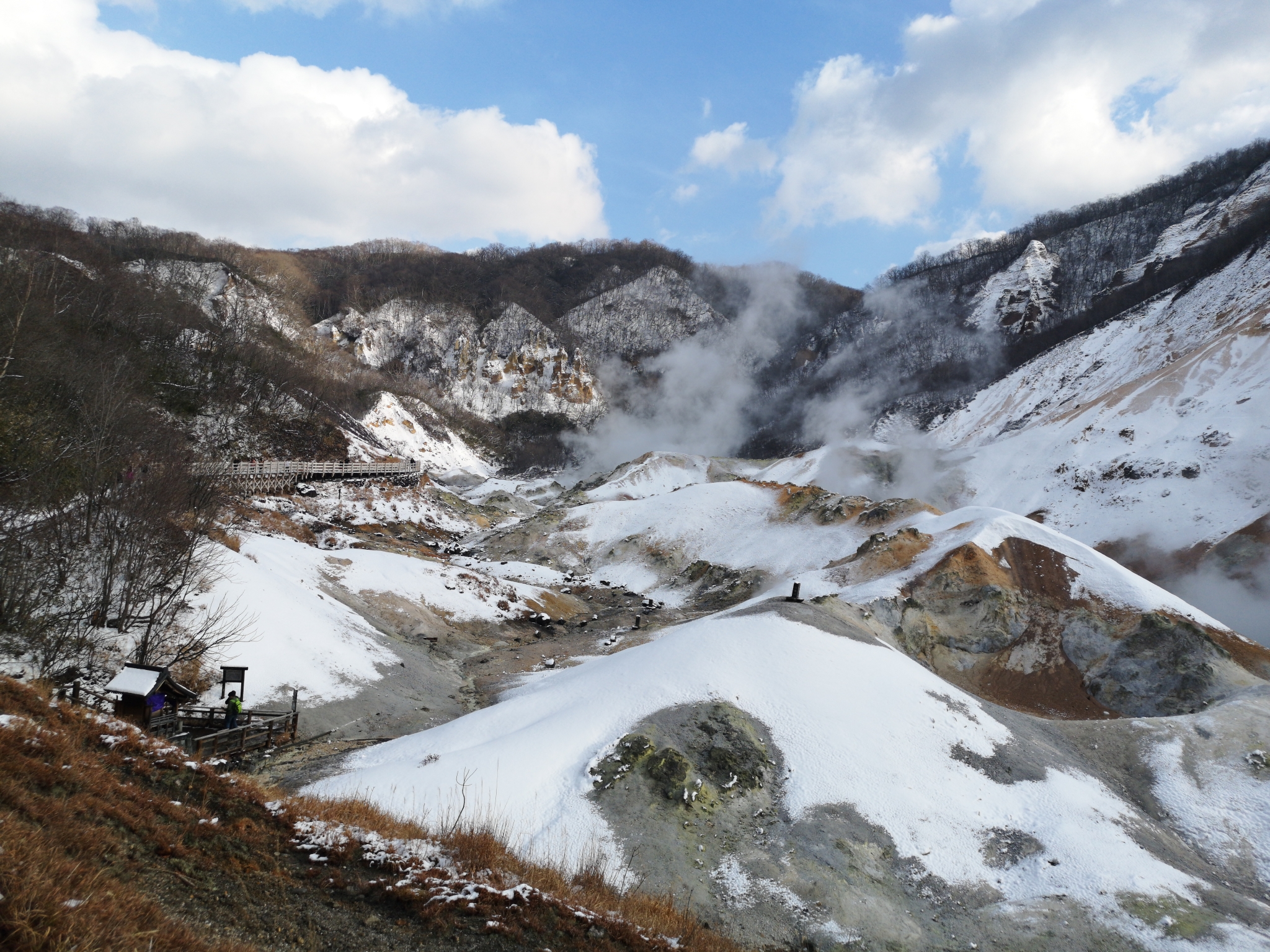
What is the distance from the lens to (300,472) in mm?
58062

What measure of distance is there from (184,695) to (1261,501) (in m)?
57.8

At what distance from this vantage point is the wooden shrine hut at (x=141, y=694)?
543 inches

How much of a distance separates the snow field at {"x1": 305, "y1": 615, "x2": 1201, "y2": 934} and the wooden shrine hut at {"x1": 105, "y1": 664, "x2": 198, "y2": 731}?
4360 mm

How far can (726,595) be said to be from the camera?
44500 mm

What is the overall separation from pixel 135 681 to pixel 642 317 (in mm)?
160972

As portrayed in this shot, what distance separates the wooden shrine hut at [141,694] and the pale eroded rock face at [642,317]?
149472mm

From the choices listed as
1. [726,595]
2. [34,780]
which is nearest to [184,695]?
[34,780]

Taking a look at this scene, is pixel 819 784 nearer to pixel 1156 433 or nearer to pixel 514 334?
pixel 1156 433

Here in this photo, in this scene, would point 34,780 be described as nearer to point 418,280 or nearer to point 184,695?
point 184,695

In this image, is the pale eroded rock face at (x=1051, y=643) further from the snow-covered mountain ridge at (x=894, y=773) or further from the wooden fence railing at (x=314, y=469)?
the wooden fence railing at (x=314, y=469)

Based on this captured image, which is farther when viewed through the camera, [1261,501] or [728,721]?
[1261,501]

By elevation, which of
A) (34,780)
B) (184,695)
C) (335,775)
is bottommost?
(335,775)

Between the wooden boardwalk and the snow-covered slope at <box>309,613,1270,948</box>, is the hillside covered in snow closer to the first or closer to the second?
the snow-covered slope at <box>309,613,1270,948</box>

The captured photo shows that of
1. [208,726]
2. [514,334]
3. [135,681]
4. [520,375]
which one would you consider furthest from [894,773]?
[514,334]
